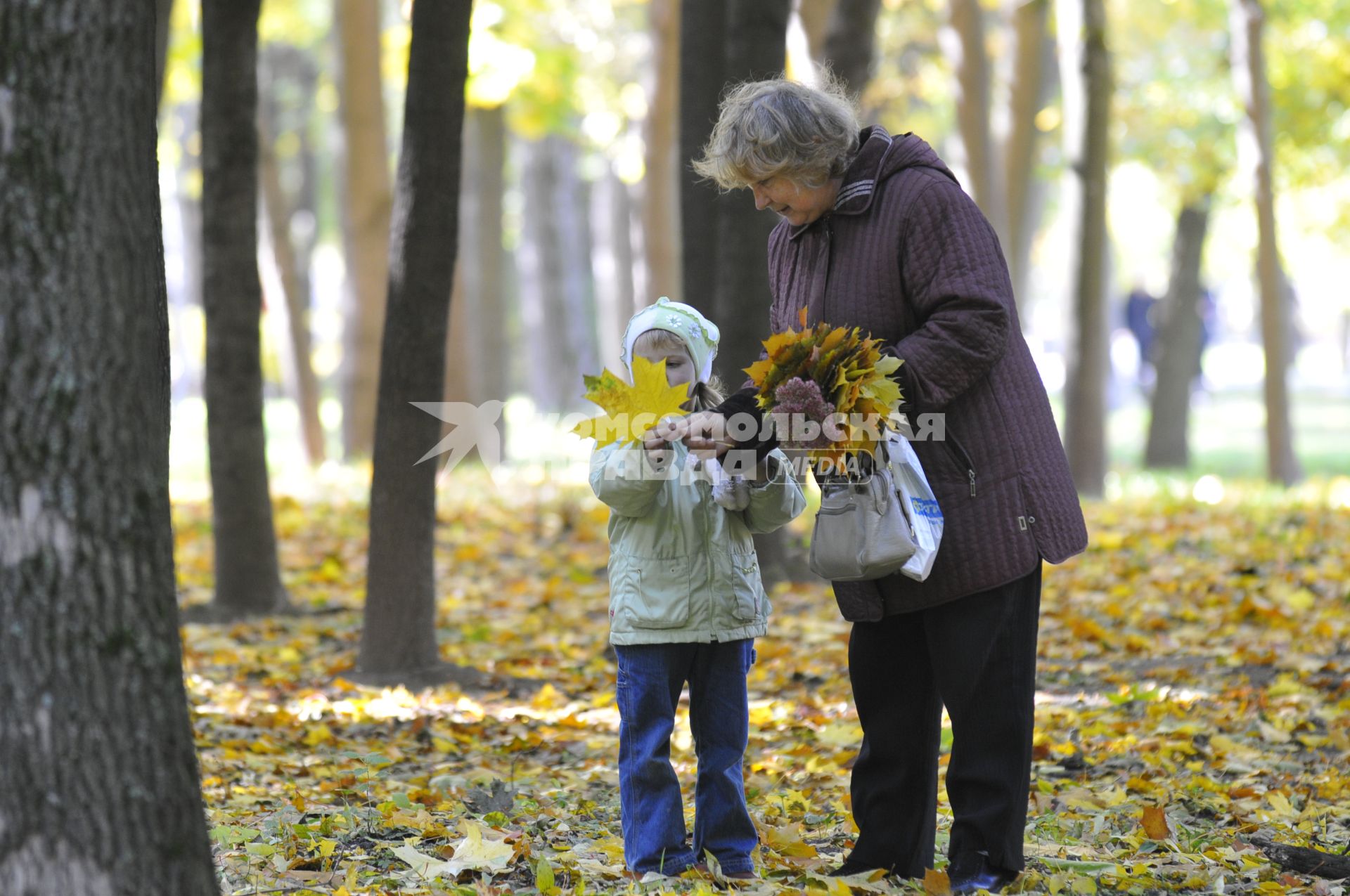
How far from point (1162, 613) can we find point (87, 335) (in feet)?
19.1

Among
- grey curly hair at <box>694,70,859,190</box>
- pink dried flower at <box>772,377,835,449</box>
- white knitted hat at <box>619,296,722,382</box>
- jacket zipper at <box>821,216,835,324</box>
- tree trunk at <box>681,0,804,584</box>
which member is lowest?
pink dried flower at <box>772,377,835,449</box>

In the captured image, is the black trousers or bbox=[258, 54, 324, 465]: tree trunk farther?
bbox=[258, 54, 324, 465]: tree trunk

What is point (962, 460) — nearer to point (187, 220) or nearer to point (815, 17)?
point (815, 17)

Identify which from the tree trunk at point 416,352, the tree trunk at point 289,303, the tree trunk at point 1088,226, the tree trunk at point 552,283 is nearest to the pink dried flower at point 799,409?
the tree trunk at point 416,352

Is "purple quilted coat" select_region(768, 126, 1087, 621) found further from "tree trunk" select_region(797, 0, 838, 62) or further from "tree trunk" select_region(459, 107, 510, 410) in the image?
"tree trunk" select_region(459, 107, 510, 410)

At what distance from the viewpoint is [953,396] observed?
2.98 metres

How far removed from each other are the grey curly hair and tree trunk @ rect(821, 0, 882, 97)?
4906 mm

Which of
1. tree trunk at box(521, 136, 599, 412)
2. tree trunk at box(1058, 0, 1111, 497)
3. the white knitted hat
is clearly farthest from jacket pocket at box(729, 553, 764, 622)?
tree trunk at box(521, 136, 599, 412)

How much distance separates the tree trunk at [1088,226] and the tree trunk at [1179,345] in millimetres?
4515

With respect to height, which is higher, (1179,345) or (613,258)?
(613,258)

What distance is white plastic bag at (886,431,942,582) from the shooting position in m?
2.93

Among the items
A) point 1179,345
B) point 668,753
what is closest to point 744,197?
point 668,753

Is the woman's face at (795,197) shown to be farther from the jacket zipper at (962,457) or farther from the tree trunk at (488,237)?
the tree trunk at (488,237)

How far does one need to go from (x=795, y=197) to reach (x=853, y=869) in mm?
1681
